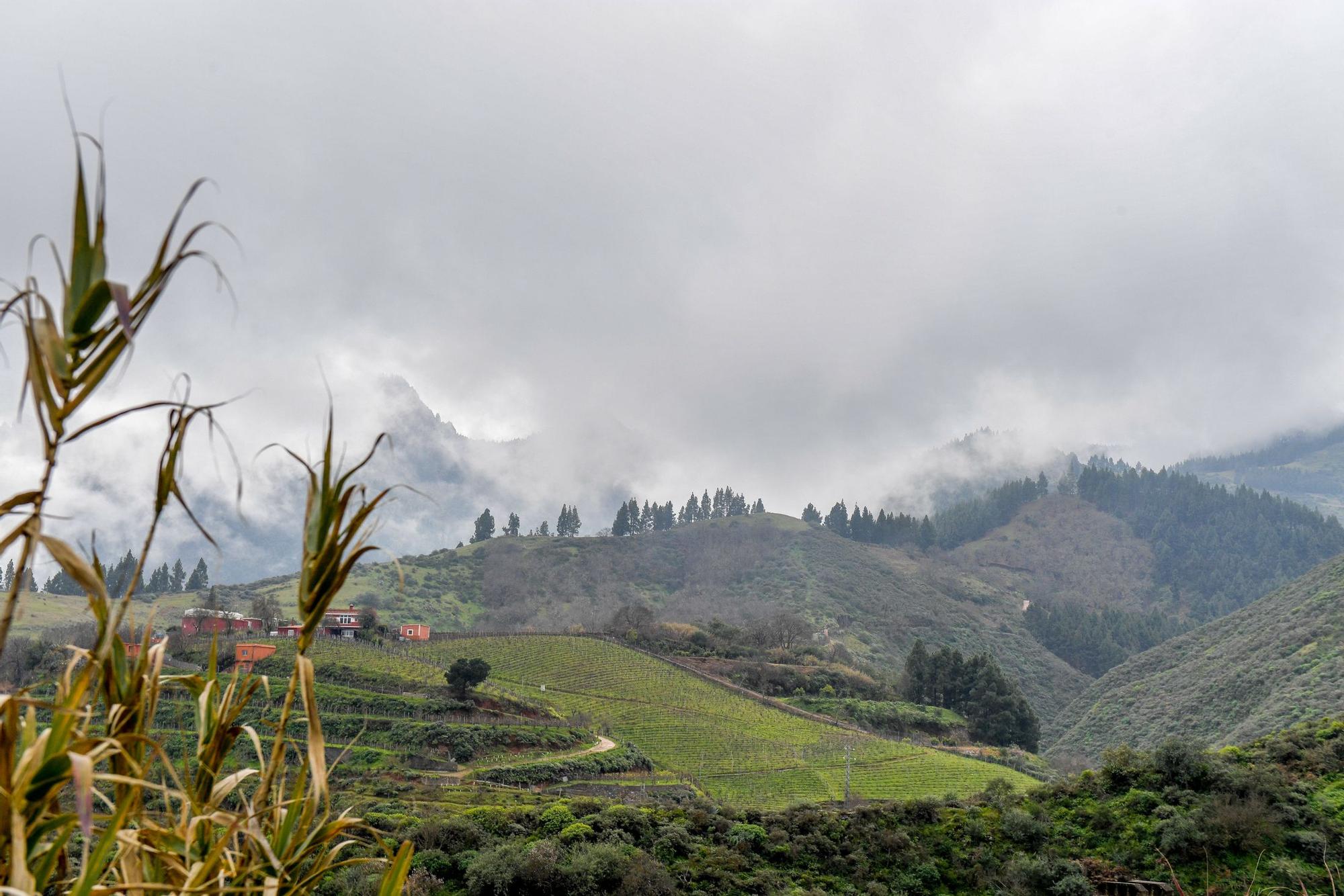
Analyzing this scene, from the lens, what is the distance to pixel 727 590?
108 m

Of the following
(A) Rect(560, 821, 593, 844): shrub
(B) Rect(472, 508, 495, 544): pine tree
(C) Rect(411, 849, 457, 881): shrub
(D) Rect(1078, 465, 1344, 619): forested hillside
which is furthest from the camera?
(D) Rect(1078, 465, 1344, 619): forested hillside

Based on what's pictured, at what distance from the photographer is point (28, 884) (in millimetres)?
1288

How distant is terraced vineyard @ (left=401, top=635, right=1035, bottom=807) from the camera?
34.1 m

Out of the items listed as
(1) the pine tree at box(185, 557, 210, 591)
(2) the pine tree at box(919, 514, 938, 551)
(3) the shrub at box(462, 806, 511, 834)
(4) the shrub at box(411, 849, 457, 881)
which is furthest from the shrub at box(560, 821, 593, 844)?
(2) the pine tree at box(919, 514, 938, 551)

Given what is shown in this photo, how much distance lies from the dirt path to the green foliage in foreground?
11581mm

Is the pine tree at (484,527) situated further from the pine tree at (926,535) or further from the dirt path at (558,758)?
the dirt path at (558,758)

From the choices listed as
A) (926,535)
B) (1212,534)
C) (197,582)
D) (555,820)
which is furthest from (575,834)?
(1212,534)

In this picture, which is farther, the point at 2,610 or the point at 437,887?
the point at 437,887

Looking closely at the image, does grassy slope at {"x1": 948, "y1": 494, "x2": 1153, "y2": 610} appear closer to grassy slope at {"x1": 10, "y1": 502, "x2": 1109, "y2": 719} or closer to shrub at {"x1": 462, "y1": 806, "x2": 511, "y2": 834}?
grassy slope at {"x1": 10, "y1": 502, "x2": 1109, "y2": 719}

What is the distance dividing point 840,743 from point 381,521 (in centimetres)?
4277

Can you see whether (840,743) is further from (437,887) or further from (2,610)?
(2,610)

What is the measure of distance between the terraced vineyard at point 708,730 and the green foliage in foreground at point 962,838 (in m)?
13.7

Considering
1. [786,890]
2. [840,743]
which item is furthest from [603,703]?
[786,890]

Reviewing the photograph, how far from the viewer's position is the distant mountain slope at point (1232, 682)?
121 feet
